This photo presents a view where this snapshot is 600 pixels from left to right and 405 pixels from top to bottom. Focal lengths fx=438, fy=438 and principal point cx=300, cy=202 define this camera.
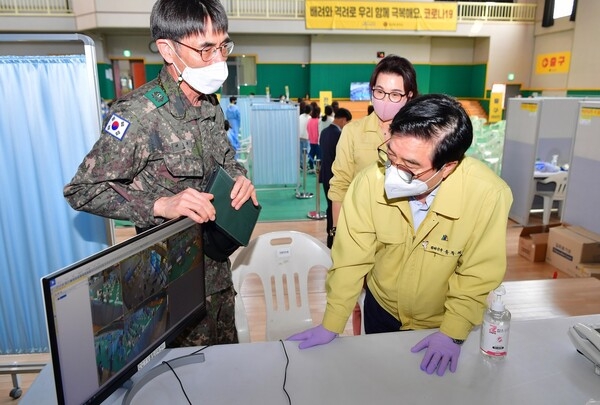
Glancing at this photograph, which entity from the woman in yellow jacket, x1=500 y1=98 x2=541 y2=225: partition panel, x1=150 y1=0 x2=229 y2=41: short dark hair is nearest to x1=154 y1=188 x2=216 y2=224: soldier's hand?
x1=150 y1=0 x2=229 y2=41: short dark hair

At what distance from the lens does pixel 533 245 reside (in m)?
4.58

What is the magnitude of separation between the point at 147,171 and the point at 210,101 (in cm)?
39

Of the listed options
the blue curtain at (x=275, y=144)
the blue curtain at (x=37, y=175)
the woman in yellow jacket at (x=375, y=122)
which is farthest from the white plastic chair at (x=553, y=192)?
the blue curtain at (x=37, y=175)

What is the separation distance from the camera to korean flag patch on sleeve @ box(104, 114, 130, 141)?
1372 millimetres

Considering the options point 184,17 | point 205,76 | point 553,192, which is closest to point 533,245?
point 553,192

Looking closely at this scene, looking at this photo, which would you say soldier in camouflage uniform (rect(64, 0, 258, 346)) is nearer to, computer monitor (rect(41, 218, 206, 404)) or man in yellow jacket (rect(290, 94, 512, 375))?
computer monitor (rect(41, 218, 206, 404))

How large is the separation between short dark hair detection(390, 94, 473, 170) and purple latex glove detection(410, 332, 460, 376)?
544 millimetres

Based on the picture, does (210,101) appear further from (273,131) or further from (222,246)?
(273,131)

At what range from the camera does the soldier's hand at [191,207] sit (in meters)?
1.28

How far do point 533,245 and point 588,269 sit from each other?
0.62 meters

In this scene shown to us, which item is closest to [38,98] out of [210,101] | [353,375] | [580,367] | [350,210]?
[210,101]

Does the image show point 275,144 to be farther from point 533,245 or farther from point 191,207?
point 191,207

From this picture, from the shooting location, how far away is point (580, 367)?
51.0 inches

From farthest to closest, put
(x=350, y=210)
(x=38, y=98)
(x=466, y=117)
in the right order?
(x=38, y=98)
(x=350, y=210)
(x=466, y=117)
